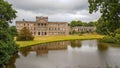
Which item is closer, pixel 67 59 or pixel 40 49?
pixel 67 59

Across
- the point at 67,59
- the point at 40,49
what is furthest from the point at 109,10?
the point at 40,49

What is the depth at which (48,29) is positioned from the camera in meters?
122

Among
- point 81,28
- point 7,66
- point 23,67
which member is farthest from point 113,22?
point 81,28

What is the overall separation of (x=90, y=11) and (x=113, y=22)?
6.65ft

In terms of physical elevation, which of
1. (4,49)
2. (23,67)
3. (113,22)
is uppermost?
(113,22)

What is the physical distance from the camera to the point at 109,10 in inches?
635

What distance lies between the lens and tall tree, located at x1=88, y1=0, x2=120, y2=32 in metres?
15.5

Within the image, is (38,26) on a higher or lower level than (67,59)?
higher

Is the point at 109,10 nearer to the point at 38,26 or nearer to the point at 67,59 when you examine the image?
the point at 67,59

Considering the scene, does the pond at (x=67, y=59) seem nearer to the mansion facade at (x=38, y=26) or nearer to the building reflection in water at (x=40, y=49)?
the building reflection in water at (x=40, y=49)

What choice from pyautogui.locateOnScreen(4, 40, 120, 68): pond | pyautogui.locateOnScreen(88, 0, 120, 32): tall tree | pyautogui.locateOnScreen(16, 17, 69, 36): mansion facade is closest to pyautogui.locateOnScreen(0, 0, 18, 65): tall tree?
pyautogui.locateOnScreen(4, 40, 120, 68): pond

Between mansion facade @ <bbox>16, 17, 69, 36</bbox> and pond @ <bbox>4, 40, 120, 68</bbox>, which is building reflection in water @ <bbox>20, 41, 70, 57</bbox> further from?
mansion facade @ <bbox>16, 17, 69, 36</bbox>

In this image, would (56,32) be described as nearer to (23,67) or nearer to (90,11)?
(23,67)

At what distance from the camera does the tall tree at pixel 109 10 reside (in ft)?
50.7
